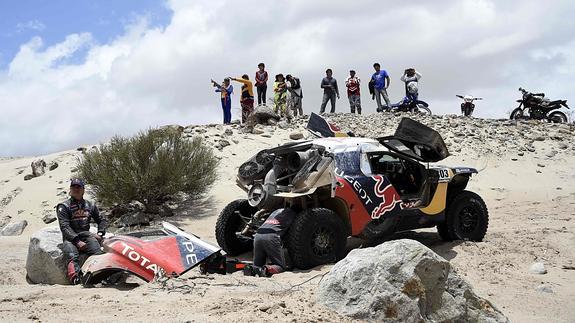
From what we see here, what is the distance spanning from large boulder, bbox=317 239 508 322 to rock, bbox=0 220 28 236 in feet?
36.9

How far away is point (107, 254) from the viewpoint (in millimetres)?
6953

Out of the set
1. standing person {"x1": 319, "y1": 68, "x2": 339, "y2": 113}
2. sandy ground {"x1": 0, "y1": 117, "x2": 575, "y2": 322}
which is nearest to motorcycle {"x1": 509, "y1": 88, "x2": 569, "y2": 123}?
sandy ground {"x1": 0, "y1": 117, "x2": 575, "y2": 322}

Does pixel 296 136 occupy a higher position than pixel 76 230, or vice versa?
pixel 296 136

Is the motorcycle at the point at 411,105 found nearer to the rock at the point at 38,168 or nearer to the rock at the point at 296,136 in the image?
the rock at the point at 296,136

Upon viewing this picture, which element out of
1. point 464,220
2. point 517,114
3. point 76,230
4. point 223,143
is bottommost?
point 464,220

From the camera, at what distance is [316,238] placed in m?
8.25

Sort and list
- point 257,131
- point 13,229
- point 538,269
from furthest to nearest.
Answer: point 257,131
point 13,229
point 538,269

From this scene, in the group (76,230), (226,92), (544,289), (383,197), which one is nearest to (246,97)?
(226,92)

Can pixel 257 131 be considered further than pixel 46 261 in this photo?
Yes

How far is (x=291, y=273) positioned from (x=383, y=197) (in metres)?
2.12

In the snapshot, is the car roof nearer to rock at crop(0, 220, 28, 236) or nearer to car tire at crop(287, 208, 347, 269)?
car tire at crop(287, 208, 347, 269)

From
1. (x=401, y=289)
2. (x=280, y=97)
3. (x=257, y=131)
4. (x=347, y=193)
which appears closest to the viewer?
(x=401, y=289)

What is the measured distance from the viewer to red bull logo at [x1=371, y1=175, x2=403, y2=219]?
8979mm

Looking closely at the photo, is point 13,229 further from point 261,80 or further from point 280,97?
point 280,97
